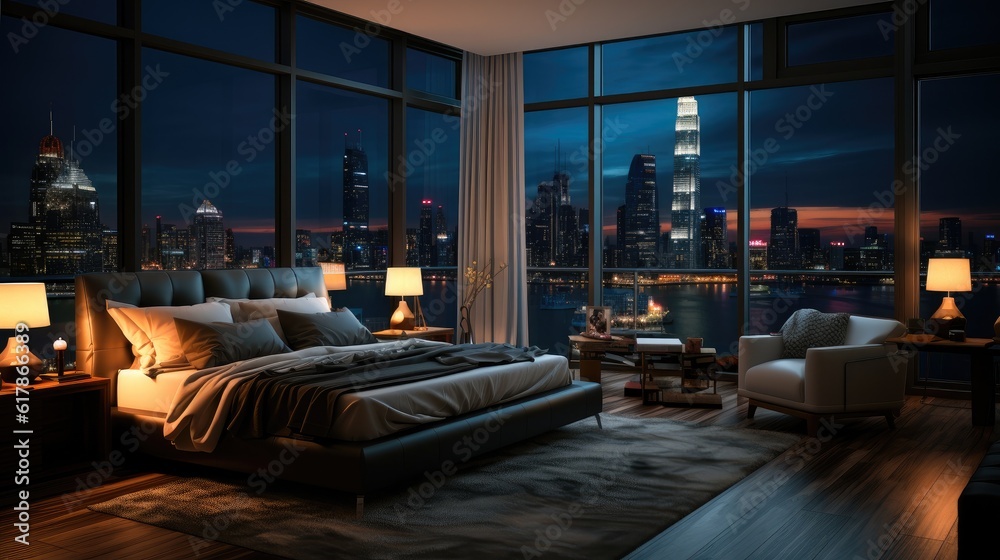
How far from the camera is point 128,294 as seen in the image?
491cm

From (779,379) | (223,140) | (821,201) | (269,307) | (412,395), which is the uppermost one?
(223,140)

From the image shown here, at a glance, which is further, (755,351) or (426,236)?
(426,236)

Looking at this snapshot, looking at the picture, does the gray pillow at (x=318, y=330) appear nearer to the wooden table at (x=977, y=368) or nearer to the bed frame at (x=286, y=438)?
the bed frame at (x=286, y=438)

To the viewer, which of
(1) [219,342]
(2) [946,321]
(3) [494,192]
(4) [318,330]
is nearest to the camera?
(1) [219,342]

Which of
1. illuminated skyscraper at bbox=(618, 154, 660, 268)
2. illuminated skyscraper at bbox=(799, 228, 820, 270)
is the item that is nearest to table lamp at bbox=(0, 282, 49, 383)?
illuminated skyscraper at bbox=(618, 154, 660, 268)

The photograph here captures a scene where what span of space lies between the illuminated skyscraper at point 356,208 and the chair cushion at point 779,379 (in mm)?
3781

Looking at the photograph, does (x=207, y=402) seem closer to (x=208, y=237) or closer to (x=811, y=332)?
(x=208, y=237)

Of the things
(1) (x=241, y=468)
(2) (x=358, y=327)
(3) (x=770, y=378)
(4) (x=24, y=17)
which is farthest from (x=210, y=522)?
(3) (x=770, y=378)

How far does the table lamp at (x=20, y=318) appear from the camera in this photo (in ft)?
13.2

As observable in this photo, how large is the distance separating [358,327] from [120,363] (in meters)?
1.59

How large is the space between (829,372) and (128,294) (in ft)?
14.8

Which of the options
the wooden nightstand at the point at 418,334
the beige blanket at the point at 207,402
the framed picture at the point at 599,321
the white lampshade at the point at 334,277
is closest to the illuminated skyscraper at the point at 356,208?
the white lampshade at the point at 334,277

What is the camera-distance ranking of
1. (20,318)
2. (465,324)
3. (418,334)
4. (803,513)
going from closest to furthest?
1. (803,513)
2. (20,318)
3. (418,334)
4. (465,324)

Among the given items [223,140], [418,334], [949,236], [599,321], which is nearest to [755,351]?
[599,321]
